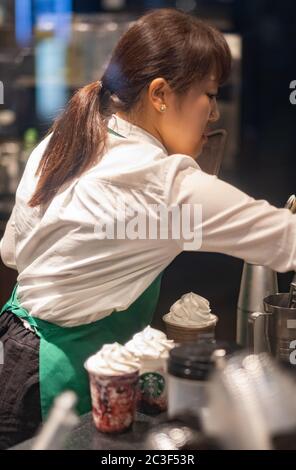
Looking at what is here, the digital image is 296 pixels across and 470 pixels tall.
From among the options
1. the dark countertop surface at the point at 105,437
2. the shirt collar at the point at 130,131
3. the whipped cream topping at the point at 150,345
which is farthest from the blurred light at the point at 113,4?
the dark countertop surface at the point at 105,437

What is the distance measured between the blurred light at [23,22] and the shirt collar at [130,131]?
183 cm

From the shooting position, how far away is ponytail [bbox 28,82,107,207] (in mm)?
1415

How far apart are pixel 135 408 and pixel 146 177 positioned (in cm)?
37

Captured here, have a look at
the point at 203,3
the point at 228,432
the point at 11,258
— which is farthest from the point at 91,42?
the point at 228,432

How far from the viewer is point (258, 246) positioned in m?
1.32

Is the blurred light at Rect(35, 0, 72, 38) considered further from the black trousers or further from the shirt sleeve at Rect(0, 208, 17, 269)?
the black trousers

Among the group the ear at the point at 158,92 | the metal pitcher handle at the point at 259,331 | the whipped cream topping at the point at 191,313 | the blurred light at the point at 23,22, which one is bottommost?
the metal pitcher handle at the point at 259,331

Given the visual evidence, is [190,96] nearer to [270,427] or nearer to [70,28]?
[270,427]

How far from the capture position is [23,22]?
3162mm

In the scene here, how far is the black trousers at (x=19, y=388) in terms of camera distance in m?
1.46

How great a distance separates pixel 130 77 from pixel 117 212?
251mm

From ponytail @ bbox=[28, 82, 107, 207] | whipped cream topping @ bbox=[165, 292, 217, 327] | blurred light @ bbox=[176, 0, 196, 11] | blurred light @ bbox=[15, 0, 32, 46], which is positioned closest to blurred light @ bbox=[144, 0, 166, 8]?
blurred light @ bbox=[176, 0, 196, 11]

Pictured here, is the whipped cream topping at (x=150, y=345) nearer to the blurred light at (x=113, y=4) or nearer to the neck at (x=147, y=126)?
the neck at (x=147, y=126)

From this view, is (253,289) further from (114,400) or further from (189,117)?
(114,400)
